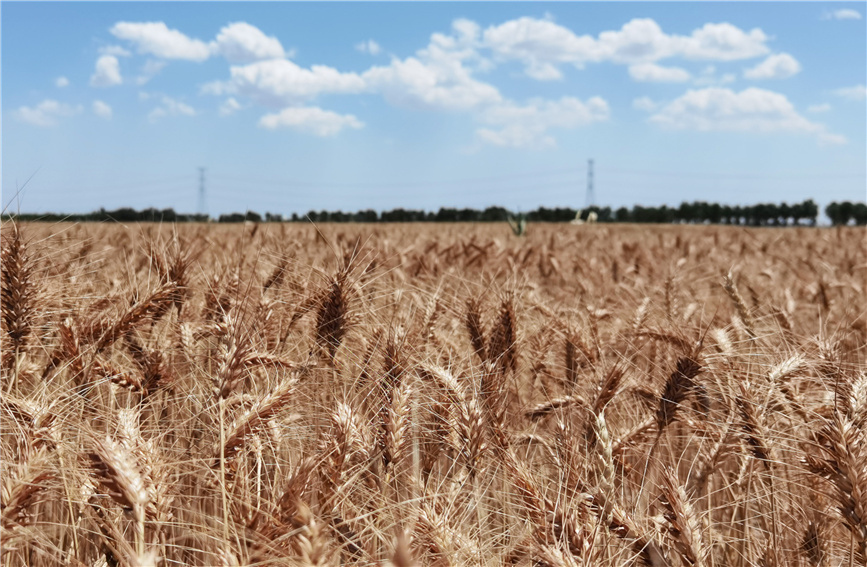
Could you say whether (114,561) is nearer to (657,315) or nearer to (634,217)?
(657,315)

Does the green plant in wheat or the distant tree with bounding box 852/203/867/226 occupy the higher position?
the distant tree with bounding box 852/203/867/226

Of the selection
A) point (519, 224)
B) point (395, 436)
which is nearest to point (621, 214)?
point (519, 224)

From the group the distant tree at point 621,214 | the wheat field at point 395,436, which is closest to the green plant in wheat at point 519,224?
the wheat field at point 395,436

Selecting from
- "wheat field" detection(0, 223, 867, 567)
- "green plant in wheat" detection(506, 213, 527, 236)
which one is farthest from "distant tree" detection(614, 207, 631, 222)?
"wheat field" detection(0, 223, 867, 567)

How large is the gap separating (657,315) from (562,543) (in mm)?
2600

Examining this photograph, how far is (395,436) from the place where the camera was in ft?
5.72

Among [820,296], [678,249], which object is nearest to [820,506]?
[820,296]

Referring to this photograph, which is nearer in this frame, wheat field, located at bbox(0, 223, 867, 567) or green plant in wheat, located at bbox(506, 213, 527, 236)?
wheat field, located at bbox(0, 223, 867, 567)

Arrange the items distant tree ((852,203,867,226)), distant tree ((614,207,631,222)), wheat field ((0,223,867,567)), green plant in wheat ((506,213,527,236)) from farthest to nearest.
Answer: distant tree ((852,203,867,226)), distant tree ((614,207,631,222)), green plant in wheat ((506,213,527,236)), wheat field ((0,223,867,567))

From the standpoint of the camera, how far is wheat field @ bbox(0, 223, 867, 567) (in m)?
1.46

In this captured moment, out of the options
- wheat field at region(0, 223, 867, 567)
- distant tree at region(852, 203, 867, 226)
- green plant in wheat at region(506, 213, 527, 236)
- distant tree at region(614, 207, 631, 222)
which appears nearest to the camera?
wheat field at region(0, 223, 867, 567)

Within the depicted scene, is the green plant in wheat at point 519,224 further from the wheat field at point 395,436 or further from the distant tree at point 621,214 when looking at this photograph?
the distant tree at point 621,214

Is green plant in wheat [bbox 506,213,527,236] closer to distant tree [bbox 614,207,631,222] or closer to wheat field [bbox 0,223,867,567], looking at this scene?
wheat field [bbox 0,223,867,567]

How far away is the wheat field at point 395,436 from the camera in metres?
1.46
